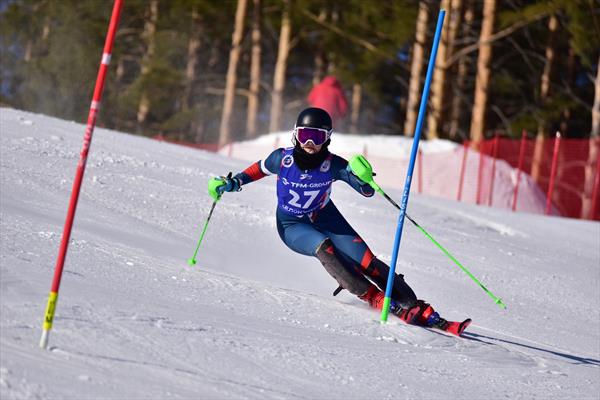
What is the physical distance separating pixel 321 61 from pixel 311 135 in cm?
2936

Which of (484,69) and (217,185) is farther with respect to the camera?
(484,69)

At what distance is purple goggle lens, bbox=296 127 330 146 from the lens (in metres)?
6.09

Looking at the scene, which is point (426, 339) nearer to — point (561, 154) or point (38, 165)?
point (38, 165)

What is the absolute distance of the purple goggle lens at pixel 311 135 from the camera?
609 cm

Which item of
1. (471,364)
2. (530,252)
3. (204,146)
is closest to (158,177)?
(530,252)

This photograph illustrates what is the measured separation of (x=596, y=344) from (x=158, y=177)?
554 cm

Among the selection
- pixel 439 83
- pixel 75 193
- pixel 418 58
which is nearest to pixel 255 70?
pixel 418 58

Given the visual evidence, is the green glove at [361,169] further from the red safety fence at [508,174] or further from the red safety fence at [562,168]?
the red safety fence at [562,168]

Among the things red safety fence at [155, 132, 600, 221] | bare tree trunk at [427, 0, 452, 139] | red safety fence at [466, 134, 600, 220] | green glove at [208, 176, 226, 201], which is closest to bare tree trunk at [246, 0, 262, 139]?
bare tree trunk at [427, 0, 452, 139]

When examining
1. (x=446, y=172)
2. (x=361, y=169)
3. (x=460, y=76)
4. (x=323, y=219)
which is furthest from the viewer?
(x=460, y=76)

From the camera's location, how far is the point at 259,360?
13.4ft

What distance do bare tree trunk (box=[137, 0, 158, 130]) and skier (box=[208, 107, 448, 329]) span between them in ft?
88.9

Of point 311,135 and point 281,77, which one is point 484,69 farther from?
point 311,135

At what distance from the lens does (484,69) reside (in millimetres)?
24125
